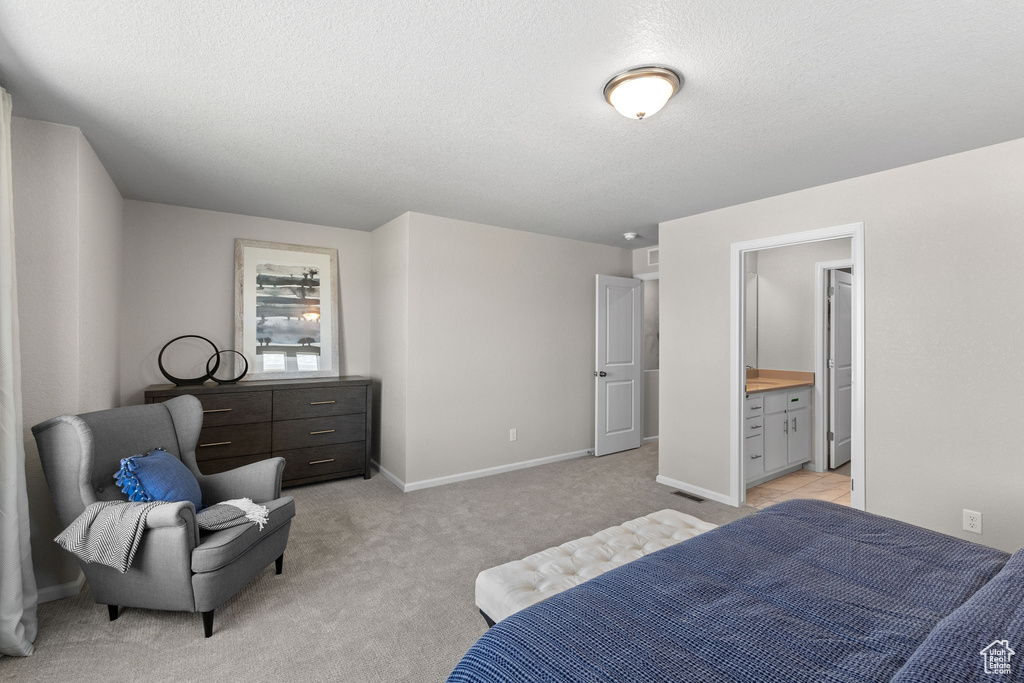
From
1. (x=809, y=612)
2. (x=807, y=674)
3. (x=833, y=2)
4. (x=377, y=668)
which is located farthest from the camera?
(x=377, y=668)

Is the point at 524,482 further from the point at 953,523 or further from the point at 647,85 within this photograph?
the point at 647,85

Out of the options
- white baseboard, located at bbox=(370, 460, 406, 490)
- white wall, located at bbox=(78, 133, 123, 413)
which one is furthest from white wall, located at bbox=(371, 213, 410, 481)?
white wall, located at bbox=(78, 133, 123, 413)

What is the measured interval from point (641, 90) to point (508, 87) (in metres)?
0.56

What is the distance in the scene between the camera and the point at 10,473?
2039 mm

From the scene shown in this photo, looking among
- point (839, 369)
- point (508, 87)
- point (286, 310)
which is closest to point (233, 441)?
point (286, 310)

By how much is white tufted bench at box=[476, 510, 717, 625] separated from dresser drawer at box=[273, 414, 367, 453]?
8.88ft

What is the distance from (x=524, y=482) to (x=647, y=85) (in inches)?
134

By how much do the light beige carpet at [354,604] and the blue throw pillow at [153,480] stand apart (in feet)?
1.86

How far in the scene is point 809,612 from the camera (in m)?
1.26

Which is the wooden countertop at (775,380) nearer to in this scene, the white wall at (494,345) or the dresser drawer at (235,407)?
the white wall at (494,345)

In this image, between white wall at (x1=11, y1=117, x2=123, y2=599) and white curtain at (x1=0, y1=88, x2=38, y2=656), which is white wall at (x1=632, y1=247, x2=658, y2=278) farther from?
white curtain at (x1=0, y1=88, x2=38, y2=656)

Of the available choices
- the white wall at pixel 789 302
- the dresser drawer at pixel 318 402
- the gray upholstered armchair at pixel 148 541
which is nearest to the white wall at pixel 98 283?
the gray upholstered armchair at pixel 148 541

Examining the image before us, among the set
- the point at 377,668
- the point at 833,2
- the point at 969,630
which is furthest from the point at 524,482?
the point at 833,2

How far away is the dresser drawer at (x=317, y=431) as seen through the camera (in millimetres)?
4152
